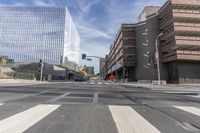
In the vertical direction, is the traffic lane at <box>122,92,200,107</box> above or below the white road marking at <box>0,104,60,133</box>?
below

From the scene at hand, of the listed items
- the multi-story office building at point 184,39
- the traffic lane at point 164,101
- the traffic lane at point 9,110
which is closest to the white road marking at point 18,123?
the traffic lane at point 9,110

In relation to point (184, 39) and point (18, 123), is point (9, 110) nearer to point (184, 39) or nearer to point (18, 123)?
point (18, 123)

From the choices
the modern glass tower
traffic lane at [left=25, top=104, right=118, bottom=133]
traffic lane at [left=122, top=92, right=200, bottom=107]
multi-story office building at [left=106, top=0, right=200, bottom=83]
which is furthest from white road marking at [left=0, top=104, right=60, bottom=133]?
the modern glass tower

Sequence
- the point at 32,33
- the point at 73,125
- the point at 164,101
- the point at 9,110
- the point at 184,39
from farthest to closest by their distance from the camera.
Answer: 1. the point at 32,33
2. the point at 184,39
3. the point at 164,101
4. the point at 9,110
5. the point at 73,125

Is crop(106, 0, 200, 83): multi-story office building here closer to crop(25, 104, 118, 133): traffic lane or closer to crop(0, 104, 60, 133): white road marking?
crop(25, 104, 118, 133): traffic lane

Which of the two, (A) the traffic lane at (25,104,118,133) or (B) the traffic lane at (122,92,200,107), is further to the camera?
(B) the traffic lane at (122,92,200,107)

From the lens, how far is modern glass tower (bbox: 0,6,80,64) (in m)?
100

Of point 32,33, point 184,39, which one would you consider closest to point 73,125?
point 184,39

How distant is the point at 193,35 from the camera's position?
46.8 m

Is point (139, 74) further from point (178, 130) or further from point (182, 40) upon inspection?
point (178, 130)

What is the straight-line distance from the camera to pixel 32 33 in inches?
3976

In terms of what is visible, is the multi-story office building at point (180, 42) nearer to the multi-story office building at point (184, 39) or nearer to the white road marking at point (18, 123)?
the multi-story office building at point (184, 39)

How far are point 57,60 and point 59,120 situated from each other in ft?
322

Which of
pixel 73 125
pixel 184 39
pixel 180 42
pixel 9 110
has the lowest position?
pixel 73 125
